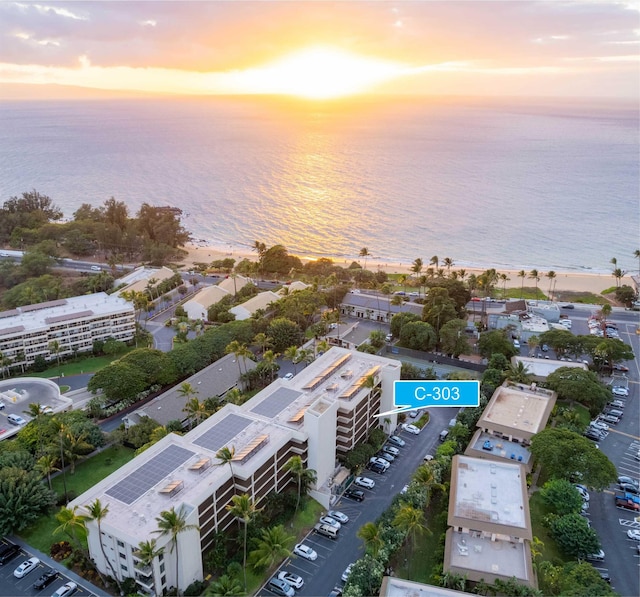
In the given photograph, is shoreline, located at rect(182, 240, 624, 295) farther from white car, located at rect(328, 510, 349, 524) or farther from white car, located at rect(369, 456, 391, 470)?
white car, located at rect(328, 510, 349, 524)

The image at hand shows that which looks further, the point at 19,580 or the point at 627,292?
the point at 627,292

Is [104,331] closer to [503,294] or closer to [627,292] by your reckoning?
[503,294]

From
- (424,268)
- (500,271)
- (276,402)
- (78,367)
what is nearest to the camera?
(276,402)

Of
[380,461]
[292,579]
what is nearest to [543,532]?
[380,461]

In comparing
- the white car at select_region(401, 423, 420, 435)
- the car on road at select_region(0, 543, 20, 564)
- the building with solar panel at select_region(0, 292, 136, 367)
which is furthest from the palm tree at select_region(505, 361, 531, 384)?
the building with solar panel at select_region(0, 292, 136, 367)

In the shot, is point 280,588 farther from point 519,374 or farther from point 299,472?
point 519,374

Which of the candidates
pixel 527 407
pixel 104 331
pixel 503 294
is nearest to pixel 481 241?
pixel 503 294
